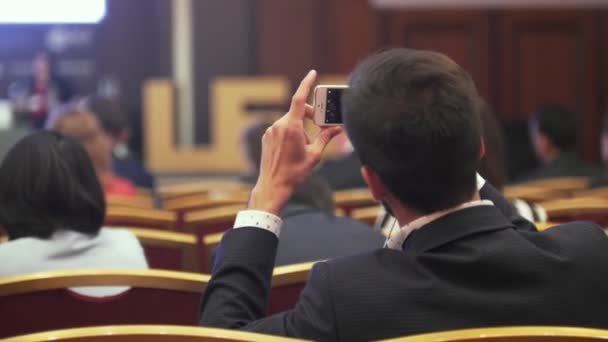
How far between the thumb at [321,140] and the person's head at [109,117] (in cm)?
396

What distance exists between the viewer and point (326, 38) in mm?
9820

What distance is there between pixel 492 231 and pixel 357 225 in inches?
45.7

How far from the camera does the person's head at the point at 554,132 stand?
18.4 feet

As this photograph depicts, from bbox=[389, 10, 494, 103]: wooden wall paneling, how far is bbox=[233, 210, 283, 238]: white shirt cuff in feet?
27.4

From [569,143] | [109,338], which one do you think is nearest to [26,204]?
[109,338]

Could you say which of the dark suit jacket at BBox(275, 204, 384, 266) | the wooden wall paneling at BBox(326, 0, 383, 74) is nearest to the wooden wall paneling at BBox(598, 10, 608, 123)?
the wooden wall paneling at BBox(326, 0, 383, 74)

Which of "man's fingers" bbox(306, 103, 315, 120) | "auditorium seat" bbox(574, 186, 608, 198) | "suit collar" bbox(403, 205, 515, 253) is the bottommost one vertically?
"auditorium seat" bbox(574, 186, 608, 198)

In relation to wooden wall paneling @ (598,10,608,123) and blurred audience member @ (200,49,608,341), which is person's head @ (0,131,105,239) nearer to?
blurred audience member @ (200,49,608,341)

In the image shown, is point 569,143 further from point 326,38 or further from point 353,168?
point 326,38

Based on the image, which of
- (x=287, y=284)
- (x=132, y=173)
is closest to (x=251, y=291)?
(x=287, y=284)

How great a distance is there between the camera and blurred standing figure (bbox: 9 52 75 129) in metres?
9.23

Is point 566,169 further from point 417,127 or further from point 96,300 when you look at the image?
point 417,127

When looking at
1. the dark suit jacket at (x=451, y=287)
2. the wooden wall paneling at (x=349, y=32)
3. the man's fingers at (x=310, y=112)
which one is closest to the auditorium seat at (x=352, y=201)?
the man's fingers at (x=310, y=112)

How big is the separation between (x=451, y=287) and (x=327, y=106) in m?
0.39
